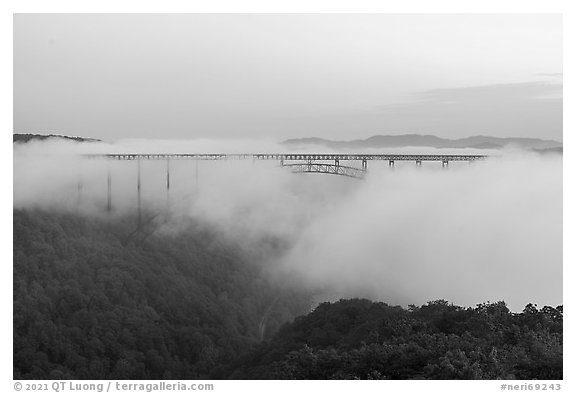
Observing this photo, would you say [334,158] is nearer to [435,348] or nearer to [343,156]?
[343,156]

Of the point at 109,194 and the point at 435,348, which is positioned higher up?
the point at 109,194

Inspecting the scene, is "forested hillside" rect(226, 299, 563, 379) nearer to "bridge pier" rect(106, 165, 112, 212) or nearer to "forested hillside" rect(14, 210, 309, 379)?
"forested hillside" rect(14, 210, 309, 379)

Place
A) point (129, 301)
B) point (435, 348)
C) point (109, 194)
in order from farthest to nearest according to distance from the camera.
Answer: point (109, 194) < point (129, 301) < point (435, 348)

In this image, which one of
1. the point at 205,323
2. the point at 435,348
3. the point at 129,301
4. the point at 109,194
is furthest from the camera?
the point at 109,194

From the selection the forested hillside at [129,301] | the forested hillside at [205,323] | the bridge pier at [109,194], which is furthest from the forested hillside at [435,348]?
the bridge pier at [109,194]

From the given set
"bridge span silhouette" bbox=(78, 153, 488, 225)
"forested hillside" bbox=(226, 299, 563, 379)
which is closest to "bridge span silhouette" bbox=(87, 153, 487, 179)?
"bridge span silhouette" bbox=(78, 153, 488, 225)

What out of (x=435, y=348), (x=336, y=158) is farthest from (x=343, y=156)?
(x=435, y=348)

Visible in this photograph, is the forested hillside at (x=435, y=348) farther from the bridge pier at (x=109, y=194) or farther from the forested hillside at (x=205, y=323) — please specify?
the bridge pier at (x=109, y=194)
